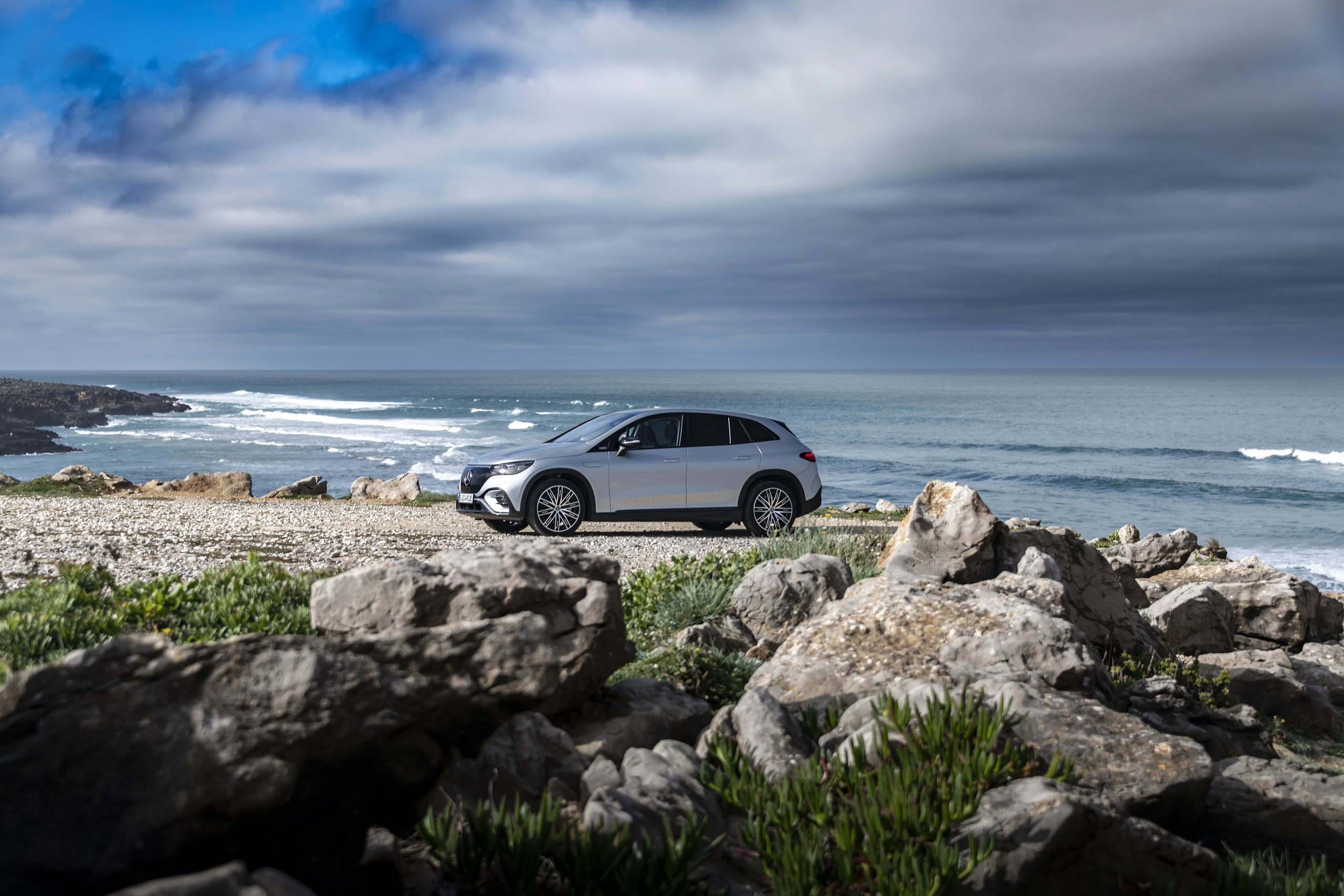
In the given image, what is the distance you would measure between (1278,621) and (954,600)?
5986 mm

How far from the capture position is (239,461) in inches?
1425

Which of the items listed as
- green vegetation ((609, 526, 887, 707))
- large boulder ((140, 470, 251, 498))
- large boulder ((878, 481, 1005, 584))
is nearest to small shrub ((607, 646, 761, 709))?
green vegetation ((609, 526, 887, 707))

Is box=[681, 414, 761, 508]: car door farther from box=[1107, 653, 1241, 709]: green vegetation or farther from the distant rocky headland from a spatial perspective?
the distant rocky headland

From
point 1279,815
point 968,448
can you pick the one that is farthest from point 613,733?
point 968,448

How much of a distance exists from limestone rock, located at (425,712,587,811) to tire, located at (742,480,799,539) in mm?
9495

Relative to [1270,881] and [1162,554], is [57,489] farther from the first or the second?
[1270,881]

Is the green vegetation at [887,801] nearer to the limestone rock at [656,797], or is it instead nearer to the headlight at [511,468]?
the limestone rock at [656,797]

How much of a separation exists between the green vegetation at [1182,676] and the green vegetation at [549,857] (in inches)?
189

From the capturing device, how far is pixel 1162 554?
1252cm

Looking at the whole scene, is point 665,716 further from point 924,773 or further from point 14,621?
point 14,621

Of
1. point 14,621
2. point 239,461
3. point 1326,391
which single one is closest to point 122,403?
point 239,461

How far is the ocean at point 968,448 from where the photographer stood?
29734mm

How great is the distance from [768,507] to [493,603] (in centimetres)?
930

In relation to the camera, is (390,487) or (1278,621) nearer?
(1278,621)
